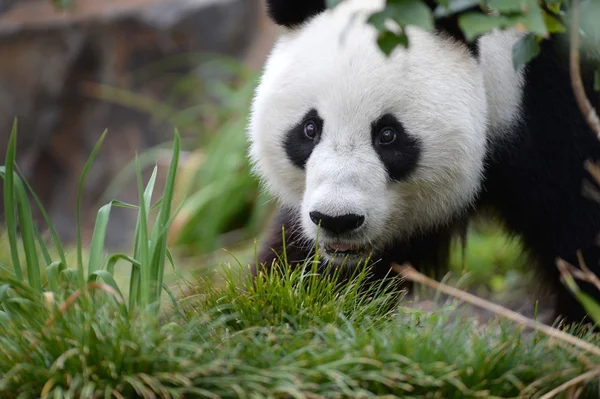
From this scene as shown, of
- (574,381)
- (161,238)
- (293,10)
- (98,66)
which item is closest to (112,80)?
(98,66)

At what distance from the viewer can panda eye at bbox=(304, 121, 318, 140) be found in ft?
8.95

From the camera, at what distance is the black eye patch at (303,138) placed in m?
2.72

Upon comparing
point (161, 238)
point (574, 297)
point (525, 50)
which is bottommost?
point (574, 297)

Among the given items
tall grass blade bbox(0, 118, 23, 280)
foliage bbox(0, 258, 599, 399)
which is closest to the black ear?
tall grass blade bbox(0, 118, 23, 280)

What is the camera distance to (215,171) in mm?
5684

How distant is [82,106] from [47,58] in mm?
513

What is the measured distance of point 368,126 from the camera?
8.65 ft

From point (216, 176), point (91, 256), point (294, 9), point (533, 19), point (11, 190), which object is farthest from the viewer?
point (216, 176)

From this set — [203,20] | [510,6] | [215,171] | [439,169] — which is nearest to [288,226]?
[439,169]

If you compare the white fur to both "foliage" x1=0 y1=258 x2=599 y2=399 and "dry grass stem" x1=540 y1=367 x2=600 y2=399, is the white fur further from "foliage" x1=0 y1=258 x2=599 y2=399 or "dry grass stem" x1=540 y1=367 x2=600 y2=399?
"dry grass stem" x1=540 y1=367 x2=600 y2=399

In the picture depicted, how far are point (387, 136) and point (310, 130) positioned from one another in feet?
0.83

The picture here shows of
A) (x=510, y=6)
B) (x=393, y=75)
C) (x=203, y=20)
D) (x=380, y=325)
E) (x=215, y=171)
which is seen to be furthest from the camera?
(x=203, y=20)

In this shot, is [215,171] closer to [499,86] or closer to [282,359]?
[499,86]

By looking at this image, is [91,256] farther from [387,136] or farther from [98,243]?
[387,136]
